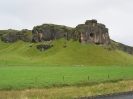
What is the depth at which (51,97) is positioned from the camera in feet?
113

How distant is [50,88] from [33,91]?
5319 millimetres

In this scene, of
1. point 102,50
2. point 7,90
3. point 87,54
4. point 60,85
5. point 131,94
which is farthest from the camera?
point 102,50

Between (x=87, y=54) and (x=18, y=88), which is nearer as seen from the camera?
(x=18, y=88)

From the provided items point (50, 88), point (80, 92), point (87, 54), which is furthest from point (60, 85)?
point (87, 54)

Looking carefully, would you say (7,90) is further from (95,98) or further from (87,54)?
(87,54)

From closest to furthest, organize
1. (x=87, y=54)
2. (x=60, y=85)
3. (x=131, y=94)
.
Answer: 1. (x=131, y=94)
2. (x=60, y=85)
3. (x=87, y=54)

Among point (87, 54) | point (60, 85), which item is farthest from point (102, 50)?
point (60, 85)

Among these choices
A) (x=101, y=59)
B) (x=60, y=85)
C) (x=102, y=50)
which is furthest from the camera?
(x=102, y=50)

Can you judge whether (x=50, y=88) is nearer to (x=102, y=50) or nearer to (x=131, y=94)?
(x=131, y=94)

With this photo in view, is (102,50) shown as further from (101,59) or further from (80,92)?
(80,92)

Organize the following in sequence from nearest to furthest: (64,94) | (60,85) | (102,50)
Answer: (64,94), (60,85), (102,50)

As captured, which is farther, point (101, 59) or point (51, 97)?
point (101, 59)

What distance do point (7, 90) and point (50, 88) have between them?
7.46m

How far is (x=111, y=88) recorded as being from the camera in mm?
40875
